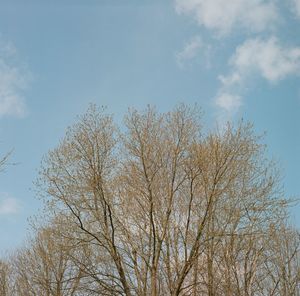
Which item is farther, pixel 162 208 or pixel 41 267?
pixel 41 267

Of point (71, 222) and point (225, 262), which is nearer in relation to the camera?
point (71, 222)

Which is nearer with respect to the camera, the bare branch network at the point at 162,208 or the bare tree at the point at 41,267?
the bare branch network at the point at 162,208

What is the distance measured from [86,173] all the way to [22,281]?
12936mm

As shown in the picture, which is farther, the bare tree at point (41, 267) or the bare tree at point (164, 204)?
the bare tree at point (41, 267)

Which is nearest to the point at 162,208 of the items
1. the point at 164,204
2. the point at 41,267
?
the point at 164,204

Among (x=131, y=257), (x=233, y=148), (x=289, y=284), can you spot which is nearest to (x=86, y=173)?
(x=131, y=257)

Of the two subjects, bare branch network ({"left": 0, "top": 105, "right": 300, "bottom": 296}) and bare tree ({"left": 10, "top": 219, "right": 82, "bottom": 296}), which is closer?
bare branch network ({"left": 0, "top": 105, "right": 300, "bottom": 296})

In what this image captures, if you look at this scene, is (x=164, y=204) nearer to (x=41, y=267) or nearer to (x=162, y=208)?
(x=162, y=208)

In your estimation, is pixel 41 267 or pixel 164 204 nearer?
pixel 164 204

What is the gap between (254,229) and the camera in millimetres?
13898

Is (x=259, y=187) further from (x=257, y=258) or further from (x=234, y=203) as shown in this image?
(x=257, y=258)

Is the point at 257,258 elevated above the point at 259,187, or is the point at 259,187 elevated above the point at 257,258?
the point at 259,187

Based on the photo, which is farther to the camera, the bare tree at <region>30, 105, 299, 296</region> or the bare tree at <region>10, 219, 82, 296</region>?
the bare tree at <region>10, 219, 82, 296</region>

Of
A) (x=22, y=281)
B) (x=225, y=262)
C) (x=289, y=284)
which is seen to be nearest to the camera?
(x=225, y=262)
